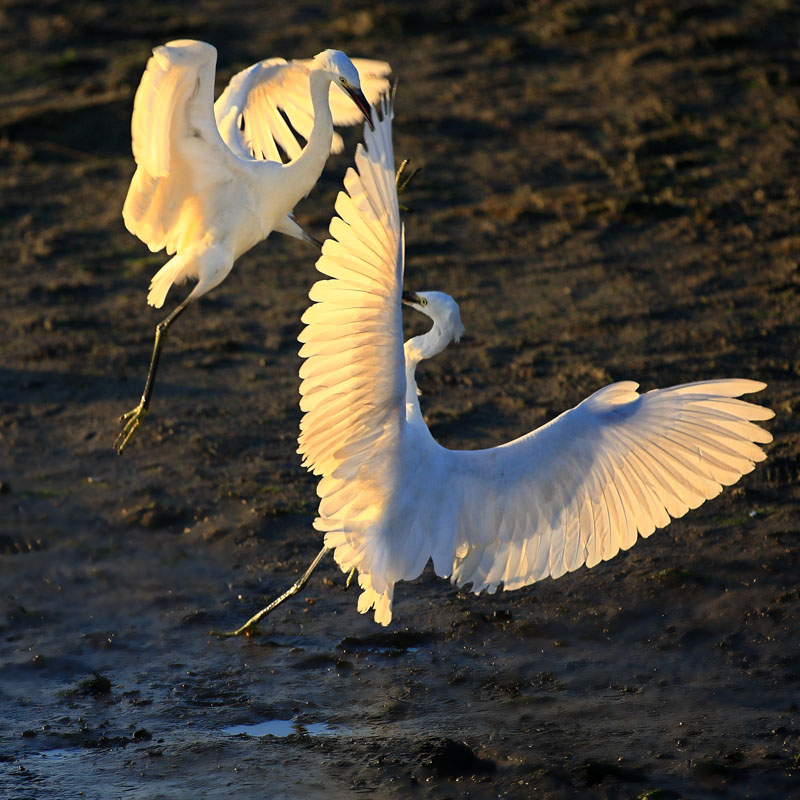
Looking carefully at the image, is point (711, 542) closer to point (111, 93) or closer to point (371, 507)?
point (371, 507)

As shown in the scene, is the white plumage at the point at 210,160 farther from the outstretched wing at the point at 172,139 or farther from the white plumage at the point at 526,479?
the white plumage at the point at 526,479

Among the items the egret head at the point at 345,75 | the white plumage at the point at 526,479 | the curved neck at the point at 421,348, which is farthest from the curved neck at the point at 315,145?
the white plumage at the point at 526,479

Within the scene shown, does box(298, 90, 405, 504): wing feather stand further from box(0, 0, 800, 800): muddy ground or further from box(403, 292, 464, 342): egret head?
box(0, 0, 800, 800): muddy ground

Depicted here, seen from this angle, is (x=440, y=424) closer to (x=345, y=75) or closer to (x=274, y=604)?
(x=274, y=604)

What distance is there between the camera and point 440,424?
23.7 feet

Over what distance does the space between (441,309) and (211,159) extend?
1249mm

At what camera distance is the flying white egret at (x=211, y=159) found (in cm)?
535

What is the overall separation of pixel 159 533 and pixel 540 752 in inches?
102

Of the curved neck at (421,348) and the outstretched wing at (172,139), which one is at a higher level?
the outstretched wing at (172,139)

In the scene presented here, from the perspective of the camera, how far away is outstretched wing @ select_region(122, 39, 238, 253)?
521 cm

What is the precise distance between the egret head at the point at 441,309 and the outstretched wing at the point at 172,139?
1.07 metres

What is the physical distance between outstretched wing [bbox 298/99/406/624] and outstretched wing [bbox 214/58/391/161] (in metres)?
2.12

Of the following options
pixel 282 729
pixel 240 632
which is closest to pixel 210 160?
pixel 240 632

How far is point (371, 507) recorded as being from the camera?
479cm
